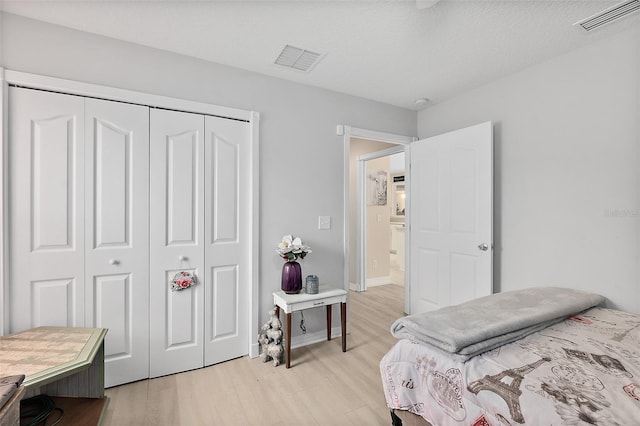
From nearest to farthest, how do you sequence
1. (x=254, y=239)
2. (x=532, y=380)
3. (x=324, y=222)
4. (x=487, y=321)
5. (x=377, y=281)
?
(x=532, y=380)
(x=487, y=321)
(x=254, y=239)
(x=324, y=222)
(x=377, y=281)

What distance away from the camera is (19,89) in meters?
1.84

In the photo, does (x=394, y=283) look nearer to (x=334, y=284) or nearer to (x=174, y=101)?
(x=334, y=284)

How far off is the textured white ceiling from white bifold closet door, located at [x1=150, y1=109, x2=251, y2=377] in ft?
1.83

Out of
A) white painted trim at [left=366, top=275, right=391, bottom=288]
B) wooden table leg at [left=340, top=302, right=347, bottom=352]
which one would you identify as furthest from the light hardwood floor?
white painted trim at [left=366, top=275, right=391, bottom=288]

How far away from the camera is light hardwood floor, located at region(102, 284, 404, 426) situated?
5.82ft

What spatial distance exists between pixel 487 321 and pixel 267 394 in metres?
1.48

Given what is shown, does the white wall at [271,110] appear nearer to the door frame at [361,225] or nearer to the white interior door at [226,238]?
the white interior door at [226,238]


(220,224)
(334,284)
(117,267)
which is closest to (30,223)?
(117,267)

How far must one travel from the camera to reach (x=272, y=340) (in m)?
2.47

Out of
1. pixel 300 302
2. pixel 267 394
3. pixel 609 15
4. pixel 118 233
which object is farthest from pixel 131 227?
pixel 609 15

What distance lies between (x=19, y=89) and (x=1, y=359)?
61.9 inches

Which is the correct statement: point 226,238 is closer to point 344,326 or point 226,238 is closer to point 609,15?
point 344,326

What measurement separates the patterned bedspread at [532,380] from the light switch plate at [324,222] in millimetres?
1527

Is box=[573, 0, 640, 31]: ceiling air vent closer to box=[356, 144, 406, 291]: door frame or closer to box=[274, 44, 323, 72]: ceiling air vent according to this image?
box=[274, 44, 323, 72]: ceiling air vent
